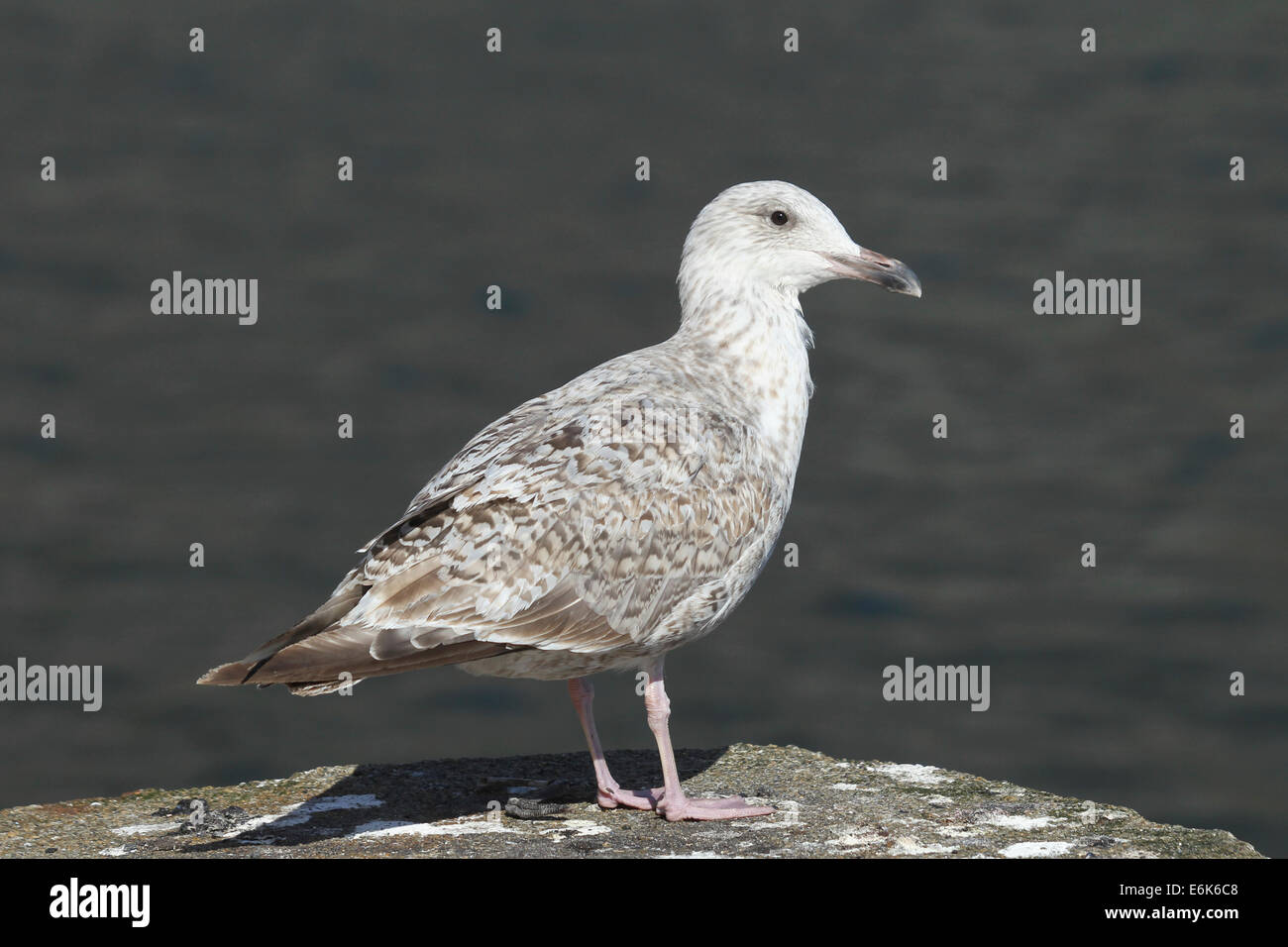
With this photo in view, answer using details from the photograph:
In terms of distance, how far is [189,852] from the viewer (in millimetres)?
7758

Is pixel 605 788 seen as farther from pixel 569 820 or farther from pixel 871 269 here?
pixel 871 269

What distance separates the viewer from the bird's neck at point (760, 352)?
8969 mm

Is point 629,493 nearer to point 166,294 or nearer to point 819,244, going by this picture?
point 819,244

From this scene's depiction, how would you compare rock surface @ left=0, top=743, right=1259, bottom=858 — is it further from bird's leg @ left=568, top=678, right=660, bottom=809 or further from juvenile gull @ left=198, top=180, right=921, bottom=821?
juvenile gull @ left=198, top=180, right=921, bottom=821

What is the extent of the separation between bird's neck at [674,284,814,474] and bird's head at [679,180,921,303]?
9cm

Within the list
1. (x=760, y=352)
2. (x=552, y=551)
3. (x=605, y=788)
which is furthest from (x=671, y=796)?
(x=760, y=352)

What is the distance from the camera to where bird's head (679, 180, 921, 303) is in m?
9.21

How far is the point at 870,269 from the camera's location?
923 cm

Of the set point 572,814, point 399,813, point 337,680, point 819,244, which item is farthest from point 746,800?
point 819,244

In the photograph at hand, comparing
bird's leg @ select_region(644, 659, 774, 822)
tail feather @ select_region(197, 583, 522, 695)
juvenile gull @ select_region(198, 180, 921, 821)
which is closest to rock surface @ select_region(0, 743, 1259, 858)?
bird's leg @ select_region(644, 659, 774, 822)

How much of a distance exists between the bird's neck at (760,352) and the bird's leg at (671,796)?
136 cm

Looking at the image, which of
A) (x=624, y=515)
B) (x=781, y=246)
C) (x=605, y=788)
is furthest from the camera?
(x=781, y=246)

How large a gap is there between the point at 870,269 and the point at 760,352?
750 millimetres

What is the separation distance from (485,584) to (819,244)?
8.94 feet
